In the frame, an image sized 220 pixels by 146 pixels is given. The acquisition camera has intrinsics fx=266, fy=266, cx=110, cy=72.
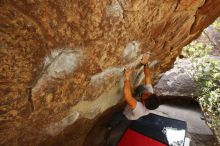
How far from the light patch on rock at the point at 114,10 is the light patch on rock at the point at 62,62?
528 millimetres

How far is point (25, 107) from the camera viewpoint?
9.00ft

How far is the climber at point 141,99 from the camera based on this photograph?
4.08 meters

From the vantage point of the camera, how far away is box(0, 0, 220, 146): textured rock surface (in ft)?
7.59

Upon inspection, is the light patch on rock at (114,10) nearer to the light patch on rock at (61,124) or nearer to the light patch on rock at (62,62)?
the light patch on rock at (62,62)

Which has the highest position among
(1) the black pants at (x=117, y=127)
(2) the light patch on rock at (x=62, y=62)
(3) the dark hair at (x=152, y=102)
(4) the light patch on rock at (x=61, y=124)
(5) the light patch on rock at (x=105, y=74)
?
(2) the light patch on rock at (x=62, y=62)

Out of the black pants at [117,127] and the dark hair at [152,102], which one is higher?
the dark hair at [152,102]

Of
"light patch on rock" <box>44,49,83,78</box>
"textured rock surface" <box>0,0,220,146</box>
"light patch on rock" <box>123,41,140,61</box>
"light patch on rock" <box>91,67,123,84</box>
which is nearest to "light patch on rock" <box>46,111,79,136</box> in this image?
"textured rock surface" <box>0,0,220,146</box>

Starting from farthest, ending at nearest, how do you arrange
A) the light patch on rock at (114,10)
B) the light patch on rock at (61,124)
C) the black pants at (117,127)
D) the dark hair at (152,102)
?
the black pants at (117,127)
the dark hair at (152,102)
the light patch on rock at (61,124)
the light patch on rock at (114,10)

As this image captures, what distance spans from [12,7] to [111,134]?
364 centimetres

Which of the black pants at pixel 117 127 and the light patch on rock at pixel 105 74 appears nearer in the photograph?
the light patch on rock at pixel 105 74

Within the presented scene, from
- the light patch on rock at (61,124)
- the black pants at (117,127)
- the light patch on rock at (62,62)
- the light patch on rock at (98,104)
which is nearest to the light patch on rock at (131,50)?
the light patch on rock at (98,104)

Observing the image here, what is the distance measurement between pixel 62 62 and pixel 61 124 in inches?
45.9

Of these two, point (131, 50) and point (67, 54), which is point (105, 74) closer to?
point (131, 50)

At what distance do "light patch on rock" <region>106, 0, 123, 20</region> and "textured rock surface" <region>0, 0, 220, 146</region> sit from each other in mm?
12
